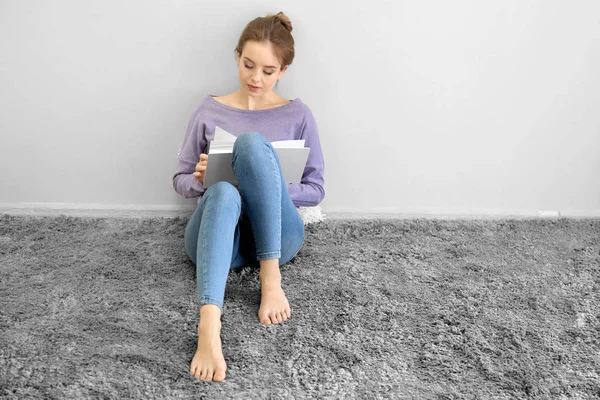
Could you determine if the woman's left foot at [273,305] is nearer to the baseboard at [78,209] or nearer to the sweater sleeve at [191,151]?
the sweater sleeve at [191,151]

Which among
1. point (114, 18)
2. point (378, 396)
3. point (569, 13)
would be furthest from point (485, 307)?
point (114, 18)

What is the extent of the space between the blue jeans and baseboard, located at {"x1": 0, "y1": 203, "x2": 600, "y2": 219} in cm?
57

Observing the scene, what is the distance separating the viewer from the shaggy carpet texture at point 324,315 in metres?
1.20

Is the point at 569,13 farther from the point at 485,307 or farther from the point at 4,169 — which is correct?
the point at 4,169

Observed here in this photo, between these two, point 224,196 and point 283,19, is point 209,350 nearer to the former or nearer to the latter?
point 224,196

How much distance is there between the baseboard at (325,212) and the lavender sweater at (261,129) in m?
0.37

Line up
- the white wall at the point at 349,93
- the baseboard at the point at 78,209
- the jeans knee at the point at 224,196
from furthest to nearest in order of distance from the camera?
1. the baseboard at the point at 78,209
2. the white wall at the point at 349,93
3. the jeans knee at the point at 224,196

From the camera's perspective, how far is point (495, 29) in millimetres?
1979

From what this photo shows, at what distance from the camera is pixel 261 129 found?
183 centimetres

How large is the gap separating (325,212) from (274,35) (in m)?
0.73

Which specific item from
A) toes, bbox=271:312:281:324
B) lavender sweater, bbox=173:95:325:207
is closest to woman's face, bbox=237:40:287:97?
lavender sweater, bbox=173:95:325:207

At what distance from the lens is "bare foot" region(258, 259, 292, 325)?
1.43 metres

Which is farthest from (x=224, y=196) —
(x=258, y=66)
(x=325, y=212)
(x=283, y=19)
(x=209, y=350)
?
(x=325, y=212)

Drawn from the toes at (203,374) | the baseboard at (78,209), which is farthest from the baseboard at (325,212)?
the toes at (203,374)
